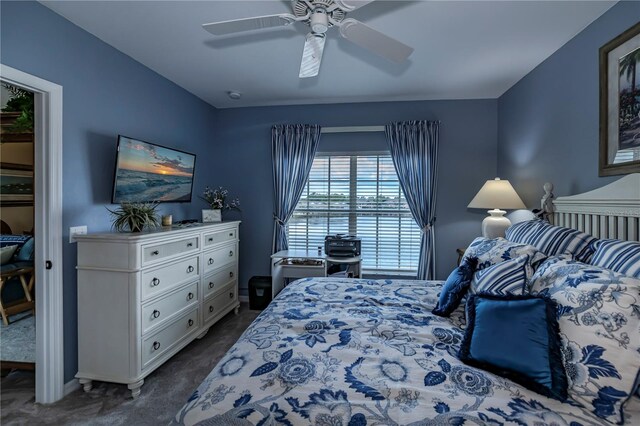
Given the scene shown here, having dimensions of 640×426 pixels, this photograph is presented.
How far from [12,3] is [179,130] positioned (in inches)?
63.4

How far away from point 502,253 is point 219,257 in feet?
8.55

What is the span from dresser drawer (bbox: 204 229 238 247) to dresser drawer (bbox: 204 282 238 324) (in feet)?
1.83

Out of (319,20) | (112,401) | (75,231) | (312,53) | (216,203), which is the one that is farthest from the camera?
(216,203)

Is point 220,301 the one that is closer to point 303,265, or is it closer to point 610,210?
point 303,265

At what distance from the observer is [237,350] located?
1307 mm

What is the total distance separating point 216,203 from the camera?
3.64m

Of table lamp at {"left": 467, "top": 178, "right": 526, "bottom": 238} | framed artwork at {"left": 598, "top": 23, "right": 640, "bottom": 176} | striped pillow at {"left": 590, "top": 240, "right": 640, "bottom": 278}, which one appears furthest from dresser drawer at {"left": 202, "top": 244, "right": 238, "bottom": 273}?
framed artwork at {"left": 598, "top": 23, "right": 640, "bottom": 176}

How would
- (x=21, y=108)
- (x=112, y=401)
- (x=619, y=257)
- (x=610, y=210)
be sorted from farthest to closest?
(x=21, y=108)
(x=112, y=401)
(x=610, y=210)
(x=619, y=257)

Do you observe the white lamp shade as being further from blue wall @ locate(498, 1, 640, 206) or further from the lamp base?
blue wall @ locate(498, 1, 640, 206)

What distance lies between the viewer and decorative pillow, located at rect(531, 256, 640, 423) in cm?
94

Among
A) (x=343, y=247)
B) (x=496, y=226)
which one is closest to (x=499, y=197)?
(x=496, y=226)

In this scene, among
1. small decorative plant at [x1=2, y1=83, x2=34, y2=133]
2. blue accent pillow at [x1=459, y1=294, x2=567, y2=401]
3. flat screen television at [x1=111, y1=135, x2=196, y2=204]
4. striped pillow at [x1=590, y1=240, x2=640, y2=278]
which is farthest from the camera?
flat screen television at [x1=111, y1=135, x2=196, y2=204]

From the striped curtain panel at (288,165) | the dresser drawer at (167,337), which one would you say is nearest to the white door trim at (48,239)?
the dresser drawer at (167,337)

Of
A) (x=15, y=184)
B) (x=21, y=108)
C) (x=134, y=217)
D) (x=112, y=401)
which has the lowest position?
(x=112, y=401)
